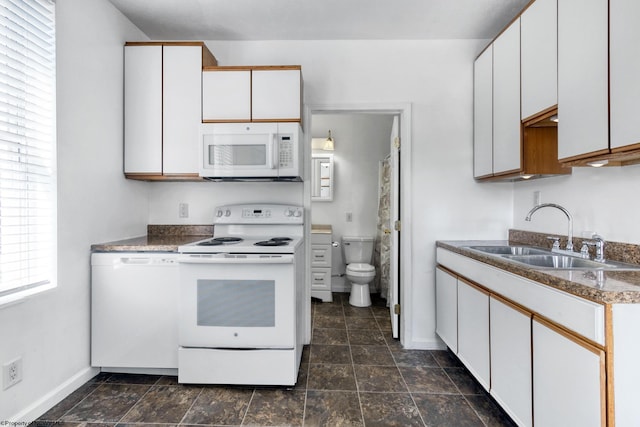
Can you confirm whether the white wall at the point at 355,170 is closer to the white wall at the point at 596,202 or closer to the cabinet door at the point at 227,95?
the cabinet door at the point at 227,95

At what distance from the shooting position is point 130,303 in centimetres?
209

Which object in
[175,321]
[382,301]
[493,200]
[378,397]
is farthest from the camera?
[382,301]

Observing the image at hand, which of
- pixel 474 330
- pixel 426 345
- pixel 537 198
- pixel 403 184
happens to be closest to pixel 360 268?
pixel 426 345

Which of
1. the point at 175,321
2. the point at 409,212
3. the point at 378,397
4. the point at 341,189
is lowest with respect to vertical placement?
the point at 378,397

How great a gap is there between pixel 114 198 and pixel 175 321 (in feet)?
3.26

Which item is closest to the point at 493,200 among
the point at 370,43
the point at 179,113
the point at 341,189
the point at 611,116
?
the point at 611,116

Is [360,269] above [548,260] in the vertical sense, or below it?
below

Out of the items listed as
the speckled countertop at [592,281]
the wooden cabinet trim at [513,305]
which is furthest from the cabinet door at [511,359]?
the speckled countertop at [592,281]

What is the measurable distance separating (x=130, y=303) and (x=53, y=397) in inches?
23.3

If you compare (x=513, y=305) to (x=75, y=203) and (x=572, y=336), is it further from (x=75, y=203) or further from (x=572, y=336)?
(x=75, y=203)

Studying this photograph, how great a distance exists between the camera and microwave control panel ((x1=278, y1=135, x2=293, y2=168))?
7.54 ft

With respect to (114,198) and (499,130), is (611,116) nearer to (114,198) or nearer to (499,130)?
(499,130)

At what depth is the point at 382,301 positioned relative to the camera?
12.7 ft

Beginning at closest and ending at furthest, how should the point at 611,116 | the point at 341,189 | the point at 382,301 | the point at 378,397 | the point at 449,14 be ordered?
the point at 611,116, the point at 378,397, the point at 449,14, the point at 382,301, the point at 341,189
